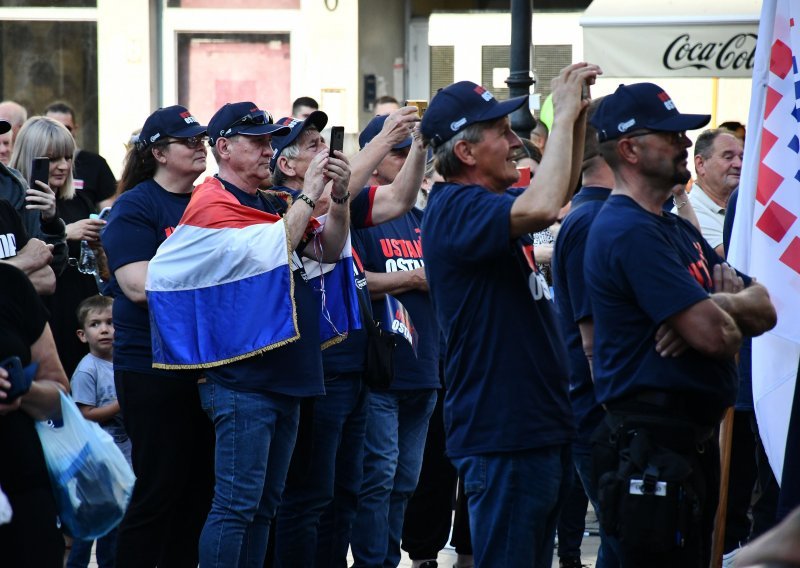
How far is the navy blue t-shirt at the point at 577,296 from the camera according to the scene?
15.3 ft

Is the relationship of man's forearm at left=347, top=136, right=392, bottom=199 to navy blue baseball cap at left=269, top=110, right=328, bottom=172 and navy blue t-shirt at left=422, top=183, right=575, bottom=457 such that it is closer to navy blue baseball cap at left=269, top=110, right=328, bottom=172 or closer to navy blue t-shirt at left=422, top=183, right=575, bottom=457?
navy blue baseball cap at left=269, top=110, right=328, bottom=172

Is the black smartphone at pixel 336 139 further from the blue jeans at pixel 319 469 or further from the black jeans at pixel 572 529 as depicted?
the black jeans at pixel 572 529

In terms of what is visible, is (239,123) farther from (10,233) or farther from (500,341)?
(500,341)

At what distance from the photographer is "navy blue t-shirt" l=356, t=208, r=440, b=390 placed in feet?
19.6

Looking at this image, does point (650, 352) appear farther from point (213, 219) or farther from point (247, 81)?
point (247, 81)

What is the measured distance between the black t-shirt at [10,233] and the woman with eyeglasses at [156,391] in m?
0.98

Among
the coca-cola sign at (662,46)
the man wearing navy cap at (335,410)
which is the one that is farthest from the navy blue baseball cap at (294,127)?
the coca-cola sign at (662,46)

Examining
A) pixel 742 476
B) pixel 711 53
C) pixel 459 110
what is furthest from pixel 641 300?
pixel 711 53

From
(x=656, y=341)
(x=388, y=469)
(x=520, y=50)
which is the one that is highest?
(x=520, y=50)

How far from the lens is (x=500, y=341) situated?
165 inches

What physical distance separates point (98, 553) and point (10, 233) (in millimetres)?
2336

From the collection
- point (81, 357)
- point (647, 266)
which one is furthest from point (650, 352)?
point (81, 357)

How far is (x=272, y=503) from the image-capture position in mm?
5215

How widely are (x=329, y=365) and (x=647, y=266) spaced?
6.60 feet
